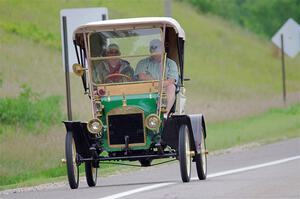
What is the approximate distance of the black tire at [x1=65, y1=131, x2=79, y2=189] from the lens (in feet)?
58.1

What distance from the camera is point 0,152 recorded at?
25.9 m

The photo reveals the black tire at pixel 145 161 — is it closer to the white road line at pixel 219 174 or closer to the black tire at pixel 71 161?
the white road line at pixel 219 174

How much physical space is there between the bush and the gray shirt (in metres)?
14.1

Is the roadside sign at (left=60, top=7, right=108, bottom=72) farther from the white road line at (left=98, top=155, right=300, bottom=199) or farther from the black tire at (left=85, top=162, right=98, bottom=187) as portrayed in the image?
the black tire at (left=85, top=162, right=98, bottom=187)

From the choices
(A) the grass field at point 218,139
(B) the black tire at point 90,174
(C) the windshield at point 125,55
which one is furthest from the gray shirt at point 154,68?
(A) the grass field at point 218,139

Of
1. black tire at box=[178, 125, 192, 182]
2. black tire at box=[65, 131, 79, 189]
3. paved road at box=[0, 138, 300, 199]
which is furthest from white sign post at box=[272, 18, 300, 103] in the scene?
black tire at box=[65, 131, 79, 189]

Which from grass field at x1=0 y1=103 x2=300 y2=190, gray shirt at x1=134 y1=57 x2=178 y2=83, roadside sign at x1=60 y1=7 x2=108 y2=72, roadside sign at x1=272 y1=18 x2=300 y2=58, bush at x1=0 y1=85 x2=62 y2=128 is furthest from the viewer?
roadside sign at x1=272 y1=18 x2=300 y2=58

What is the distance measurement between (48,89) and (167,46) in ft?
67.7

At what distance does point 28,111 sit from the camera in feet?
112

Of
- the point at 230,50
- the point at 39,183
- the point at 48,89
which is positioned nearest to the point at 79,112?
the point at 48,89

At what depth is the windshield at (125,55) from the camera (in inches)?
737

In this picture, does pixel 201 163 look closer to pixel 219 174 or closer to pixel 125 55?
pixel 219 174

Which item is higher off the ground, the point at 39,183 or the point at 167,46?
the point at 167,46

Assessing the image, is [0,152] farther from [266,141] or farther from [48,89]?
[48,89]
